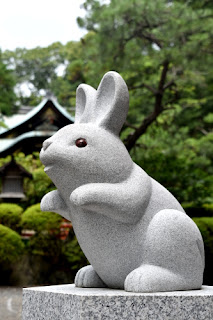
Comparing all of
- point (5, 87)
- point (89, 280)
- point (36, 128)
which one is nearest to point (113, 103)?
point (89, 280)

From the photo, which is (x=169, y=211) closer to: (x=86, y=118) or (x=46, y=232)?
(x=86, y=118)

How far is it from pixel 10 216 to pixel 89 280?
24.3 feet

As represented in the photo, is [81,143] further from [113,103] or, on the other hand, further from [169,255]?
[169,255]

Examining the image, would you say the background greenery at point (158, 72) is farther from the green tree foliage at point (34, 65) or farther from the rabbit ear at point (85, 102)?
the green tree foliage at point (34, 65)

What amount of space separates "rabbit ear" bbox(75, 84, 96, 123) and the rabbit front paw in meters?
1.26

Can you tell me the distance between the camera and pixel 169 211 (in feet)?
10.5

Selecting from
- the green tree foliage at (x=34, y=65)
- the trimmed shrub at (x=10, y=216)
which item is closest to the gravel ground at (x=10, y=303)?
the trimmed shrub at (x=10, y=216)

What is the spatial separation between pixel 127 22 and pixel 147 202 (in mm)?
7623

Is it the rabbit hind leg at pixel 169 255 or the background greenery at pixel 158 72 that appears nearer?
the rabbit hind leg at pixel 169 255

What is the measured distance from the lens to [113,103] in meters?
3.38

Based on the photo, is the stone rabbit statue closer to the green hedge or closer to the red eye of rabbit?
the red eye of rabbit

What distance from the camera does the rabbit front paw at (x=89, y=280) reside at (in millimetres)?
3441

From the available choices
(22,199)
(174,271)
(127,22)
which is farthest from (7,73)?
(174,271)

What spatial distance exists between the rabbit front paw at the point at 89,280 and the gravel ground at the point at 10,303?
116 inches
